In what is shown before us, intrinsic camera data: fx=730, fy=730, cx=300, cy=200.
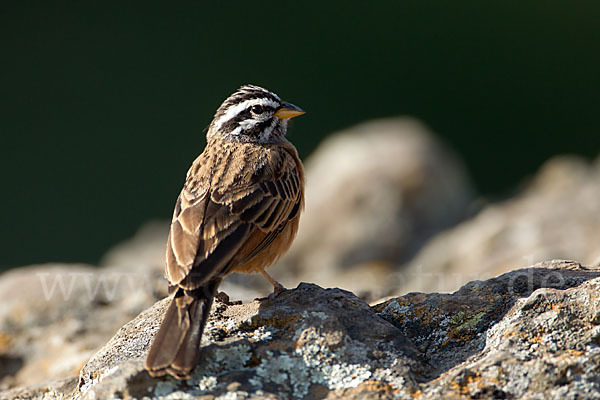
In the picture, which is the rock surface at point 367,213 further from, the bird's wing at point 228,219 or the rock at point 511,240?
the bird's wing at point 228,219

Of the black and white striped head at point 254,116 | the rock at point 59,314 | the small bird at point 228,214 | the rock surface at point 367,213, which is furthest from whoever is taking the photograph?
the rock surface at point 367,213

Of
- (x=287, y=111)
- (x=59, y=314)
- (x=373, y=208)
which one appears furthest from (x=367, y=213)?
(x=59, y=314)

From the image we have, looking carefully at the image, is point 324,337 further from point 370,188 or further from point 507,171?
point 507,171

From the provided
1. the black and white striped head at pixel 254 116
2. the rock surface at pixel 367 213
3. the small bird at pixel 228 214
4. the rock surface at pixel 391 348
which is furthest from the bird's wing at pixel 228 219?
the rock surface at pixel 367 213

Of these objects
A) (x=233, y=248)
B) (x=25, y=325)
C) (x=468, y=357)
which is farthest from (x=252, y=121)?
(x=468, y=357)

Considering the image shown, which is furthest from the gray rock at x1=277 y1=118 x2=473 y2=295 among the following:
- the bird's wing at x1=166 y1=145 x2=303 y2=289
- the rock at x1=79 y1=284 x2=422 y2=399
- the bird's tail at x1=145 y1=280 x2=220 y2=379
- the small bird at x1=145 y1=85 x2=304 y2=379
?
the bird's tail at x1=145 y1=280 x2=220 y2=379

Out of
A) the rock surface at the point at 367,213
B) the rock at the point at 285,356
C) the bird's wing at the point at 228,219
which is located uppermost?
the rock surface at the point at 367,213

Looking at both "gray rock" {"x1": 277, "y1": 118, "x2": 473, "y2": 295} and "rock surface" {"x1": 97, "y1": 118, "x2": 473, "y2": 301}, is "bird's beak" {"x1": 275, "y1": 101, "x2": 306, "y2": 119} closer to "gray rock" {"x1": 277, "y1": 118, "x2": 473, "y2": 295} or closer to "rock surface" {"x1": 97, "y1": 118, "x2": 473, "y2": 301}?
"rock surface" {"x1": 97, "y1": 118, "x2": 473, "y2": 301}
